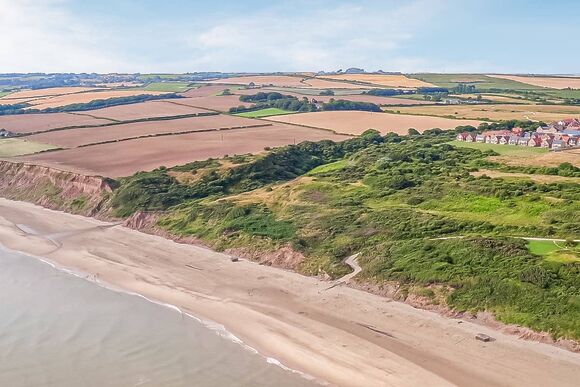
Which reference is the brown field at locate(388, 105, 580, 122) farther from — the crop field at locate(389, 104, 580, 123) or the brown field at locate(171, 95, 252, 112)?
the brown field at locate(171, 95, 252, 112)

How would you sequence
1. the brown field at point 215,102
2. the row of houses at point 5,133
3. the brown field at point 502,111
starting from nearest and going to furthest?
1. the row of houses at point 5,133
2. the brown field at point 502,111
3. the brown field at point 215,102

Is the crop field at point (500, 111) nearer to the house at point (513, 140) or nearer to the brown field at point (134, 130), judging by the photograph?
the house at point (513, 140)

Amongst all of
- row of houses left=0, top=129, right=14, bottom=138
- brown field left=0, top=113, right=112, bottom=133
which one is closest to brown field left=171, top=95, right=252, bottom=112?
brown field left=0, top=113, right=112, bottom=133

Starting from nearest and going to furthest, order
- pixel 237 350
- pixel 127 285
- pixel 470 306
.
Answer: pixel 237 350
pixel 470 306
pixel 127 285

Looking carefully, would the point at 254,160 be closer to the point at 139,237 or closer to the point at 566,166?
the point at 139,237

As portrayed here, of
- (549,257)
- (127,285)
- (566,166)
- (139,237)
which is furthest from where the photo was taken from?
(566,166)

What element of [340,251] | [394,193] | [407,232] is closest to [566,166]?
[394,193]

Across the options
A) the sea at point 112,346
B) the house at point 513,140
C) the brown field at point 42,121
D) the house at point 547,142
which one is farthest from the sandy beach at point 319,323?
the brown field at point 42,121

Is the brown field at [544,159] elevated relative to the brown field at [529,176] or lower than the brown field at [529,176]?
elevated
